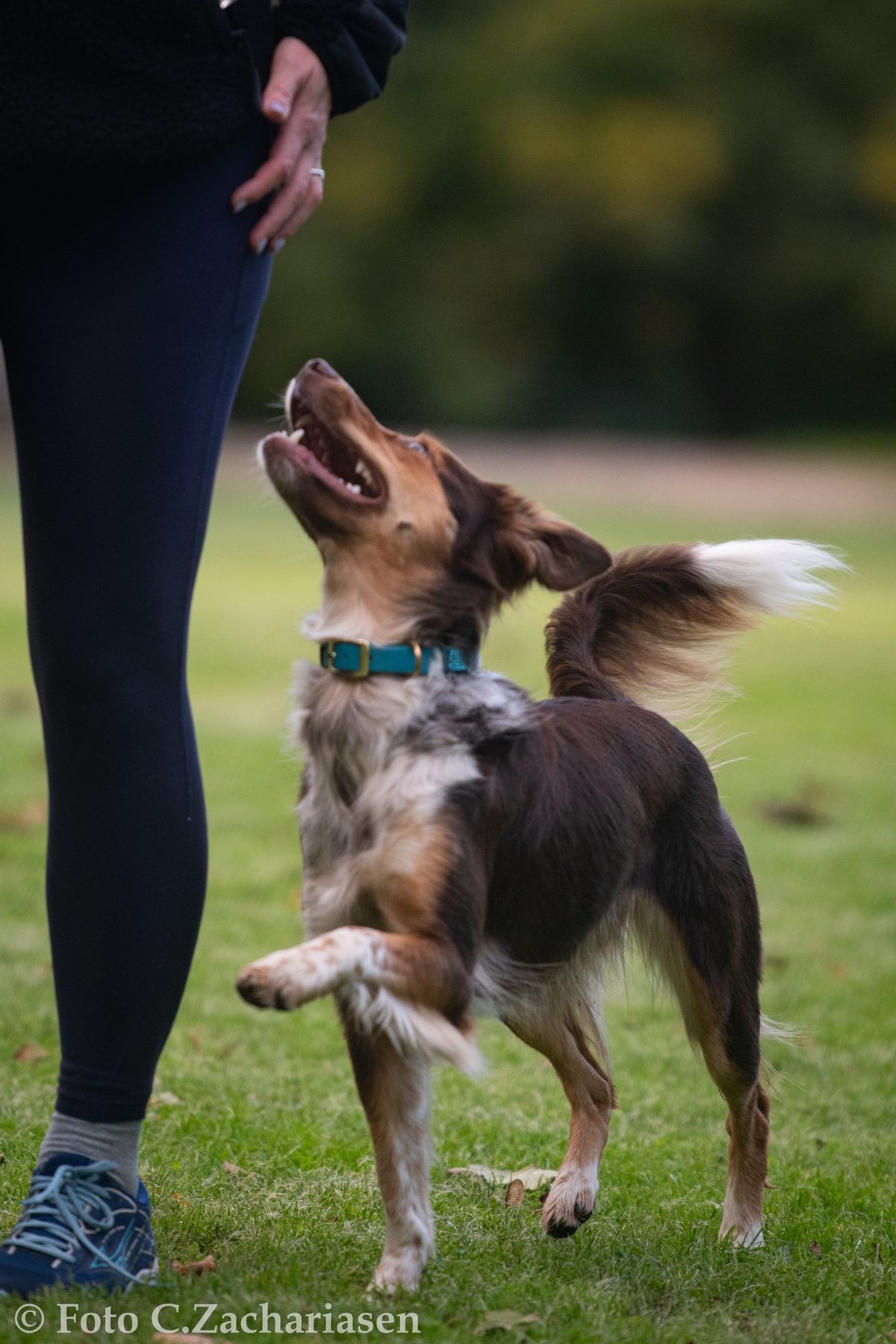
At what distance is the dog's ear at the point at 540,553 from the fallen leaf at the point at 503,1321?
1.23 meters

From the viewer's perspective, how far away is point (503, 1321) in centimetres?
253

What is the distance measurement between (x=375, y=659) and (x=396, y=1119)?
0.80 m

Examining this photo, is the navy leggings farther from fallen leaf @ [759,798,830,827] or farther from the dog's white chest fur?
fallen leaf @ [759,798,830,827]

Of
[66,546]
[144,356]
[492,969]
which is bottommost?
[492,969]

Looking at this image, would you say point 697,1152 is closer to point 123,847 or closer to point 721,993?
point 721,993

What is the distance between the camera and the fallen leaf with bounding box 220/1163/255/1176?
332 centimetres

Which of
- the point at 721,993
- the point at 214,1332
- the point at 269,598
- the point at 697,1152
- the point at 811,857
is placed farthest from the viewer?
the point at 269,598

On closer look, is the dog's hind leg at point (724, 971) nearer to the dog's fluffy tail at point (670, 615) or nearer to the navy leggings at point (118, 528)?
the dog's fluffy tail at point (670, 615)

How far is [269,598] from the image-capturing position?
14.4 meters

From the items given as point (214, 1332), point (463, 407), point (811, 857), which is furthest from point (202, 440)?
point (463, 407)

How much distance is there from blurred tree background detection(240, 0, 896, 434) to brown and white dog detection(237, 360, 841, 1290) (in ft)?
115

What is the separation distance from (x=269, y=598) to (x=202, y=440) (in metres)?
11.8

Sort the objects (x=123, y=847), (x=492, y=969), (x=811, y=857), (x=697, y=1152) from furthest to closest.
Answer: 1. (x=811, y=857)
2. (x=697, y=1152)
3. (x=492, y=969)
4. (x=123, y=847)

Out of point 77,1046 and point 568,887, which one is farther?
point 568,887
